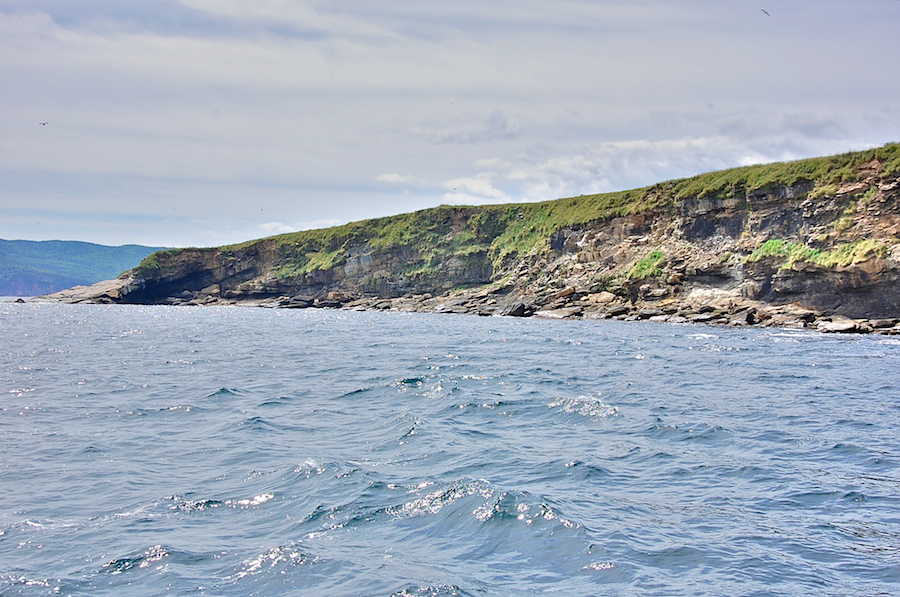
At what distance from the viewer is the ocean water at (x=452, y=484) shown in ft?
25.6

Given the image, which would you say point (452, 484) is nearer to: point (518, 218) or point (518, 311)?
point (518, 311)

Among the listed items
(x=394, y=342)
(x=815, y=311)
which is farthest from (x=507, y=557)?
(x=815, y=311)

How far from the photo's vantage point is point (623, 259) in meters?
69.1

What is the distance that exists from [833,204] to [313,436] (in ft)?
173

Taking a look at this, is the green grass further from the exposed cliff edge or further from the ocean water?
the ocean water

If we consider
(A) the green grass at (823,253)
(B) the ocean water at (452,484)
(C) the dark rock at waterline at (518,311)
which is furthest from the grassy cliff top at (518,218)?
(B) the ocean water at (452,484)

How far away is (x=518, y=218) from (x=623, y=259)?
86.8 ft

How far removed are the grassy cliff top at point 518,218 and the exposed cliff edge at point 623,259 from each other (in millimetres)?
212

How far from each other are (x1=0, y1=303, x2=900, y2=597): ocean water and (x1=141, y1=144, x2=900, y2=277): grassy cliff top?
37813 mm

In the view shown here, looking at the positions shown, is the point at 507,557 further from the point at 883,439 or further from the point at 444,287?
the point at 444,287

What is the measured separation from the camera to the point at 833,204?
5300 centimetres

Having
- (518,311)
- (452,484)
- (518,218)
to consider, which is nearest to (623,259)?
(518,311)

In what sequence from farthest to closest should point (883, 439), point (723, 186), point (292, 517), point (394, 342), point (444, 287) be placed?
point (444, 287), point (723, 186), point (394, 342), point (883, 439), point (292, 517)

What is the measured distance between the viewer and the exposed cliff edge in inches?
1977
